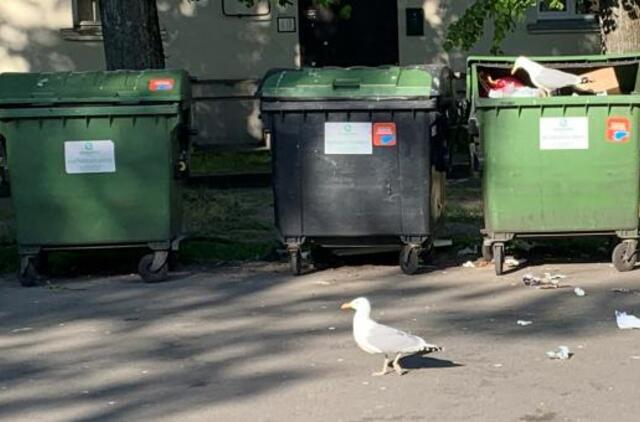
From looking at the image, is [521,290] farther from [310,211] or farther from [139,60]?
[139,60]

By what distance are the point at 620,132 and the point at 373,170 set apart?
1.61 m

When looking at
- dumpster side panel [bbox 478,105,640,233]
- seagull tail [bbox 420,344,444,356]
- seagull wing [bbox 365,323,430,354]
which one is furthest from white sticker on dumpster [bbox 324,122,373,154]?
seagull wing [bbox 365,323,430,354]

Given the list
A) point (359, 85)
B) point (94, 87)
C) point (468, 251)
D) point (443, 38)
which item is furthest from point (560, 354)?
point (443, 38)

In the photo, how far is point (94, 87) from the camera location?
8367 millimetres

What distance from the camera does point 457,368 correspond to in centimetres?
618

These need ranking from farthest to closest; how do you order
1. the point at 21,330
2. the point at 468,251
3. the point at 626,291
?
1. the point at 468,251
2. the point at 626,291
3. the point at 21,330

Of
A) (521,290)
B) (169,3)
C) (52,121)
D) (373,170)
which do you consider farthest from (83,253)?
(169,3)

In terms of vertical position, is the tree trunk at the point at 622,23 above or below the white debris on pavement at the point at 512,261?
above

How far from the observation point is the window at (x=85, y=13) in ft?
50.4

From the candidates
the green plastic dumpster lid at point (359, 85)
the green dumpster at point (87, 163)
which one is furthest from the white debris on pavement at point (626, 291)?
the green dumpster at point (87, 163)

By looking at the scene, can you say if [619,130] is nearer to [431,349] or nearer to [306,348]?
[431,349]

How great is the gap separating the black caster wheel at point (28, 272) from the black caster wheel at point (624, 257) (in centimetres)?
386

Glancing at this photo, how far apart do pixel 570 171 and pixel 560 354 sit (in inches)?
82.6

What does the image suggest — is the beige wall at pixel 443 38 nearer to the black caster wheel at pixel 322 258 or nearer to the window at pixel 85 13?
the window at pixel 85 13
